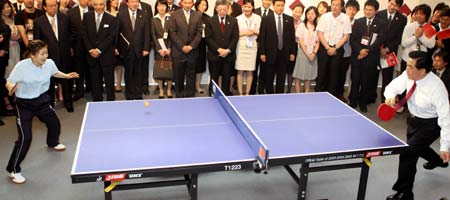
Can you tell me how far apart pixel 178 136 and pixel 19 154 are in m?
1.84

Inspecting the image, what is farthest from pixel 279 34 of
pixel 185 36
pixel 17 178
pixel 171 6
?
pixel 17 178

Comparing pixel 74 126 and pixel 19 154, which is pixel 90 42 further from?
pixel 19 154

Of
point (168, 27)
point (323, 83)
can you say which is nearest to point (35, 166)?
point (168, 27)

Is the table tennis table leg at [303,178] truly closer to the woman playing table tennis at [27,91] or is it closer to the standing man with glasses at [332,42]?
the woman playing table tennis at [27,91]

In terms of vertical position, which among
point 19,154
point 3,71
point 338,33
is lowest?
point 19,154

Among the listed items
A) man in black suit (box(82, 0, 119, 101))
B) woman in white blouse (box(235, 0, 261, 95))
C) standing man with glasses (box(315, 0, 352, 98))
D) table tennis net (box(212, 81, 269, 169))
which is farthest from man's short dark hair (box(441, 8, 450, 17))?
man in black suit (box(82, 0, 119, 101))

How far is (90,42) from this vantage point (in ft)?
20.3

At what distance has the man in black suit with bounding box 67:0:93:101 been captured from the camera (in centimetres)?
623

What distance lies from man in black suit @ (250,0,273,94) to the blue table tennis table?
8.67ft

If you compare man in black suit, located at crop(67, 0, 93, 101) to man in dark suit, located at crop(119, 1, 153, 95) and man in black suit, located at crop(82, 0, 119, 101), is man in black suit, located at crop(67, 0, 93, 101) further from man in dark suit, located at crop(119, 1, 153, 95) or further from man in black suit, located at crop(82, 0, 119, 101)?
man in dark suit, located at crop(119, 1, 153, 95)

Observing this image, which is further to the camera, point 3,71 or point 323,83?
point 323,83

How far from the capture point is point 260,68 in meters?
7.14

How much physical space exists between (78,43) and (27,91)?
239 centimetres

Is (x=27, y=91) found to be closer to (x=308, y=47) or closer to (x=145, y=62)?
(x=145, y=62)
